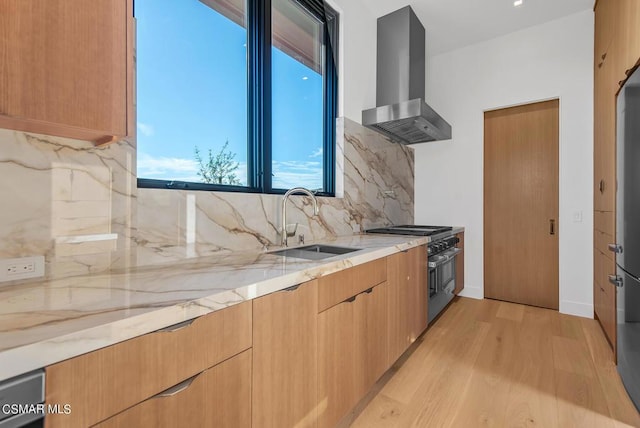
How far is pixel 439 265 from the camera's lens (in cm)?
244

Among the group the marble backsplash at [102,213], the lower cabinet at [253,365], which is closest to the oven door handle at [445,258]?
the lower cabinet at [253,365]

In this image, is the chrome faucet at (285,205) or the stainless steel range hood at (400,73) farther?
the stainless steel range hood at (400,73)

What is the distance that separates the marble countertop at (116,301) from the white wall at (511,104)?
274 cm

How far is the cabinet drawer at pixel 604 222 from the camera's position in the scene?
6.46 ft

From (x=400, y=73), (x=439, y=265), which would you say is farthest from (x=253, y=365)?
(x=400, y=73)

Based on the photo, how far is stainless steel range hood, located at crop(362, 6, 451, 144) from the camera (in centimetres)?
266

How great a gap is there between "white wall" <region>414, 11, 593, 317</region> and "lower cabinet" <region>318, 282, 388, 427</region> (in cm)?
227

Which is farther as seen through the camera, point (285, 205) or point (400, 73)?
point (400, 73)

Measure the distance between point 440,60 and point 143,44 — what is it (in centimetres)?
344

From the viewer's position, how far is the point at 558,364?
1962mm

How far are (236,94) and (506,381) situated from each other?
2.45m

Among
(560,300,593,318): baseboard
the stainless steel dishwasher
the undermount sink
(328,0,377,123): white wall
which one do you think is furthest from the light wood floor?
(328,0,377,123): white wall

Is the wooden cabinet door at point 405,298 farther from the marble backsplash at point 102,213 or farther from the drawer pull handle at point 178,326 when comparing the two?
the drawer pull handle at point 178,326

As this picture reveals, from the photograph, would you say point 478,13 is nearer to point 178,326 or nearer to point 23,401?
point 178,326
